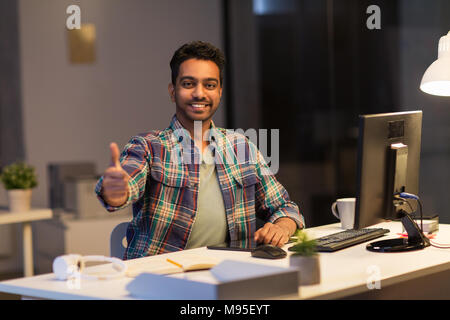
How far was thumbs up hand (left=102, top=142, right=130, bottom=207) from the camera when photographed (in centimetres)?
180

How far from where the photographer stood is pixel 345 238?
2.10 metres

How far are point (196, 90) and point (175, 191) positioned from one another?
0.37 metres

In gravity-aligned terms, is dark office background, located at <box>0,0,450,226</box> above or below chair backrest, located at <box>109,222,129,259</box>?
above

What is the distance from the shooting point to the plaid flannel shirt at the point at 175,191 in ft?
7.30

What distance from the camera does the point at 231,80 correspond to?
5.46 metres

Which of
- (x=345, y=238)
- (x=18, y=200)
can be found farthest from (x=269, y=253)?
(x=18, y=200)

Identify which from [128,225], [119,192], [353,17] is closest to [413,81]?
[353,17]

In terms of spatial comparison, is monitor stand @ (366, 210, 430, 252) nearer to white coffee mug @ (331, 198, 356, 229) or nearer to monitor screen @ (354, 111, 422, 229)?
monitor screen @ (354, 111, 422, 229)

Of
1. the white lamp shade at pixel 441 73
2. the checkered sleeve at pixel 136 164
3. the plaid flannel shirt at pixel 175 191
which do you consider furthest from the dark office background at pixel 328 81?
the checkered sleeve at pixel 136 164

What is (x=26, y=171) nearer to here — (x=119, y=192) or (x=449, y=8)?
(x=119, y=192)

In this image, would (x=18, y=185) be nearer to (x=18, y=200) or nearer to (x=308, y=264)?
(x=18, y=200)
